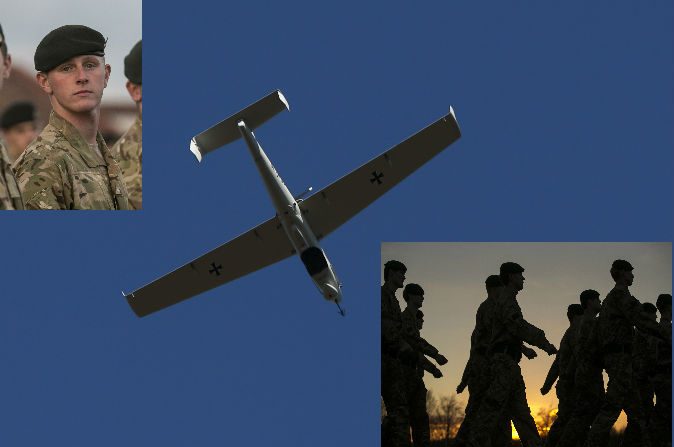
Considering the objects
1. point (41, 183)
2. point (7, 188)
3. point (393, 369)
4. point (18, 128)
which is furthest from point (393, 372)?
point (18, 128)

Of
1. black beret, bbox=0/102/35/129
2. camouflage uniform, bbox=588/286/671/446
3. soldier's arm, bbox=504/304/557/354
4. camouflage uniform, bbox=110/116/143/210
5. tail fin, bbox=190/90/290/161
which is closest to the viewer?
tail fin, bbox=190/90/290/161

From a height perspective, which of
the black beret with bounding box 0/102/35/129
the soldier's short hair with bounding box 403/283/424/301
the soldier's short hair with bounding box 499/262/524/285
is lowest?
the soldier's short hair with bounding box 499/262/524/285

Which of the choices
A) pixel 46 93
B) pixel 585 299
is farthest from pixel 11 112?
pixel 585 299

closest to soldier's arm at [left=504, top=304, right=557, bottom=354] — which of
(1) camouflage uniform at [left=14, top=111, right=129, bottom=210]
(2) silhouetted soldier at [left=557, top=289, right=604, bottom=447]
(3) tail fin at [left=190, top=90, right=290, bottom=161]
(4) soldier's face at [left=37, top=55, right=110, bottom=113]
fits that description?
(2) silhouetted soldier at [left=557, top=289, right=604, bottom=447]

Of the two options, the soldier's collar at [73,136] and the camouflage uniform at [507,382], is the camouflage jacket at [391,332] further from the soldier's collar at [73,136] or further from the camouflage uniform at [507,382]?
the soldier's collar at [73,136]

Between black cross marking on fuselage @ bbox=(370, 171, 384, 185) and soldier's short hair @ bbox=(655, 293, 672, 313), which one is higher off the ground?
black cross marking on fuselage @ bbox=(370, 171, 384, 185)

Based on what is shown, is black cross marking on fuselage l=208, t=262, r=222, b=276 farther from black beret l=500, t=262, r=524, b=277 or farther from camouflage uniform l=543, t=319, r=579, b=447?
camouflage uniform l=543, t=319, r=579, b=447

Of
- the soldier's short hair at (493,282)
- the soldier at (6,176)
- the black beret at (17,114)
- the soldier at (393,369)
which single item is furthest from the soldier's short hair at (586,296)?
the black beret at (17,114)

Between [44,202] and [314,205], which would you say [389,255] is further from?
[44,202]
